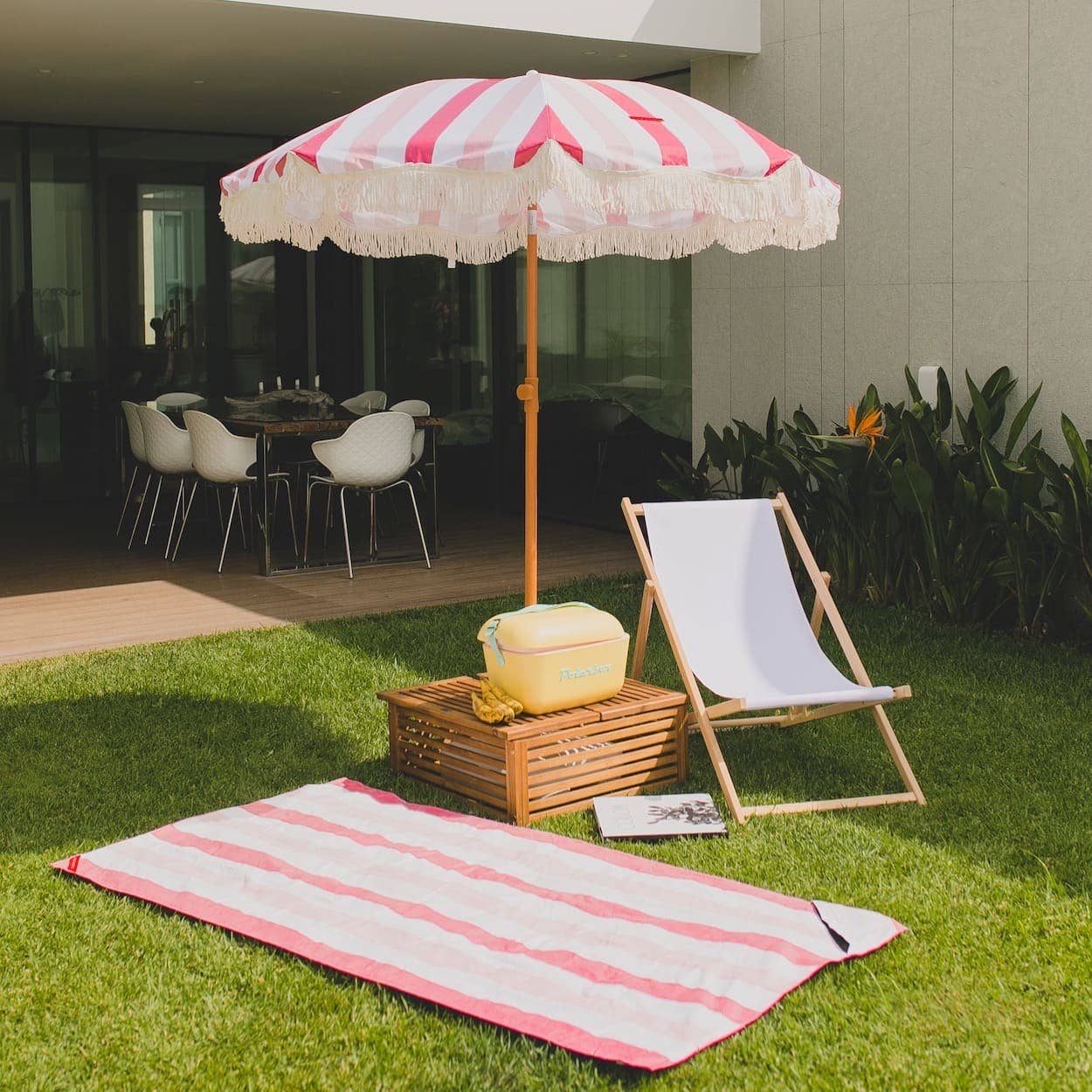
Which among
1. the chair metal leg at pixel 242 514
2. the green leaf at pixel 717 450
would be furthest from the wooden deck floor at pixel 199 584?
the green leaf at pixel 717 450

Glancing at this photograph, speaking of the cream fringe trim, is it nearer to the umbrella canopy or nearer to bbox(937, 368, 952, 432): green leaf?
the umbrella canopy

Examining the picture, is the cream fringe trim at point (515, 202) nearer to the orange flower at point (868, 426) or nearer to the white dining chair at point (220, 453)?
the orange flower at point (868, 426)

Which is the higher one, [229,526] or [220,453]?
[220,453]

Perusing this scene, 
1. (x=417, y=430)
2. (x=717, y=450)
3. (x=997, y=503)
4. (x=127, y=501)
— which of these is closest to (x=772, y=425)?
(x=717, y=450)

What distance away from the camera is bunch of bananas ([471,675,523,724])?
4.38 meters

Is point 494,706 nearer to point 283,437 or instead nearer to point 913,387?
point 913,387

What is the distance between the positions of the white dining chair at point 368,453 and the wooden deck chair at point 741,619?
11.7ft

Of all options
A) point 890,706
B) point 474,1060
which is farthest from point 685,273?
point 474,1060

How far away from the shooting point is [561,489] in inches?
413

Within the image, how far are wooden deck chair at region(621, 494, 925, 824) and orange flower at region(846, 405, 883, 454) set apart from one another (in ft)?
7.15

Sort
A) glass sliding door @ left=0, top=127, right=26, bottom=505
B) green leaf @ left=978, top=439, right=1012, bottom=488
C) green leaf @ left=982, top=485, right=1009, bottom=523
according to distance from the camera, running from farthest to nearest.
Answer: glass sliding door @ left=0, top=127, right=26, bottom=505 → green leaf @ left=978, top=439, right=1012, bottom=488 → green leaf @ left=982, top=485, right=1009, bottom=523

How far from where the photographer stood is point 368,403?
10.8m

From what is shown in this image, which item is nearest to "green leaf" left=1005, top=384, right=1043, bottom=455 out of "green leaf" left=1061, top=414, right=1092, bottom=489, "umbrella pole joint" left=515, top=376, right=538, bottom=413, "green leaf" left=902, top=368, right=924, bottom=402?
"green leaf" left=1061, top=414, right=1092, bottom=489

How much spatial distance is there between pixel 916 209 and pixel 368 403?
15.2 ft
